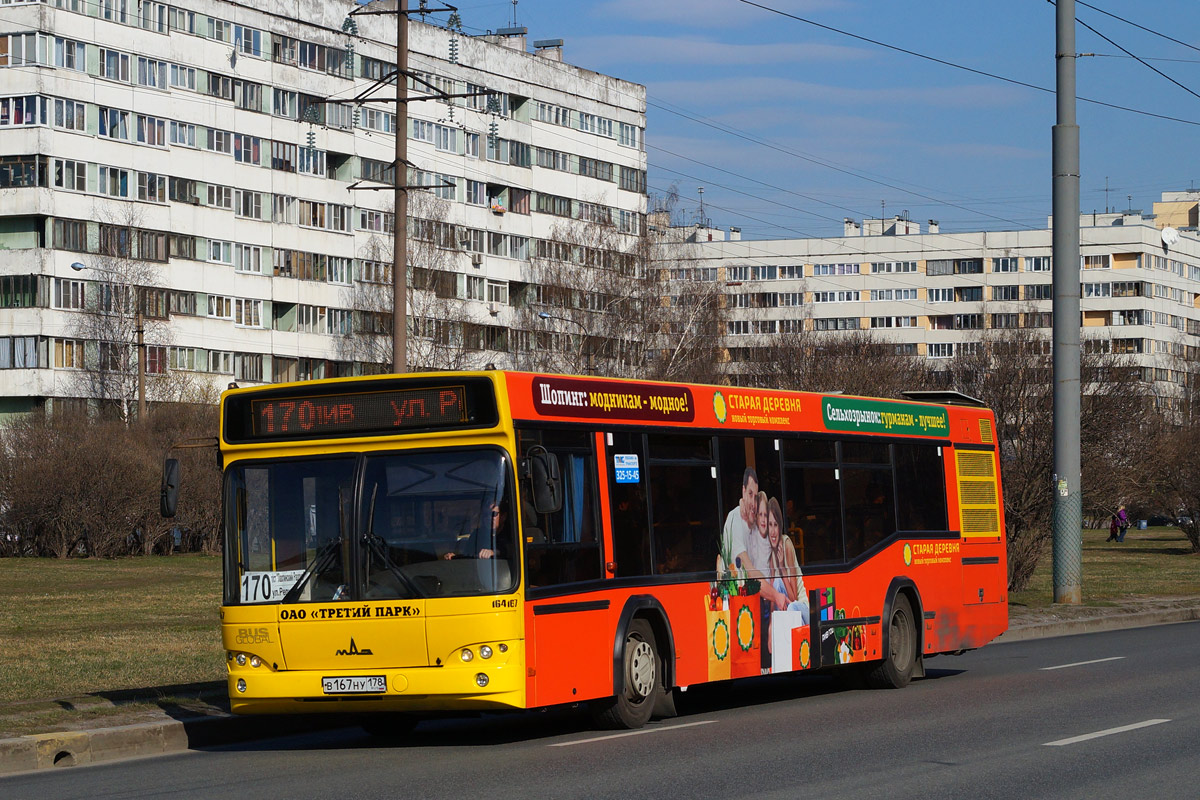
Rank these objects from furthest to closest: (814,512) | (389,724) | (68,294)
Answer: (68,294)
(814,512)
(389,724)

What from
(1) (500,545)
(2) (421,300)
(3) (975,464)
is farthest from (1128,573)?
(2) (421,300)

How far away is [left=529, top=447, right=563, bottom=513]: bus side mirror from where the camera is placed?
39.8 feet

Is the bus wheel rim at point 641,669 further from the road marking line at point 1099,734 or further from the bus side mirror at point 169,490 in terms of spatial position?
the bus side mirror at point 169,490

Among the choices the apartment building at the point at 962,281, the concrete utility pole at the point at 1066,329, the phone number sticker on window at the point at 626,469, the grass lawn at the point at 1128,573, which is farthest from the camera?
the apartment building at the point at 962,281

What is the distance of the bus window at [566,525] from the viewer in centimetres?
1257

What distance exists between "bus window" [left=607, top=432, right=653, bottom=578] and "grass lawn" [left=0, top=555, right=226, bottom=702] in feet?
18.1

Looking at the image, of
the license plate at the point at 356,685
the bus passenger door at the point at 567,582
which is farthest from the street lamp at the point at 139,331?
the license plate at the point at 356,685

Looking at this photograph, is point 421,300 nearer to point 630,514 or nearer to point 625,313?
point 625,313

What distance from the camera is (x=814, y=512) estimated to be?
649 inches

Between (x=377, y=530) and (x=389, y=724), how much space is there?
2.30m

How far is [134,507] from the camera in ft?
178

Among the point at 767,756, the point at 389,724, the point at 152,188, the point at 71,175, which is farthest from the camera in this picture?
the point at 152,188

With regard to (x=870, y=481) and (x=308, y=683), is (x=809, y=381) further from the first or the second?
(x=308, y=683)

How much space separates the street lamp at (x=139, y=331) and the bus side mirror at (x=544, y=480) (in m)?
52.9
